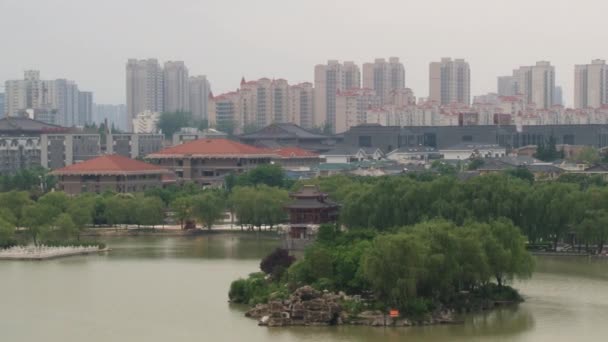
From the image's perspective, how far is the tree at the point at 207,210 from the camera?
33062mm

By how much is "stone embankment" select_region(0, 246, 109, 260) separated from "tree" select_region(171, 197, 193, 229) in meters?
5.57

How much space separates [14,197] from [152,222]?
3324 mm

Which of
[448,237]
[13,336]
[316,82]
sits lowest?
[13,336]

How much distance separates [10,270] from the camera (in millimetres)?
24484

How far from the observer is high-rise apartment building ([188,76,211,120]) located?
286 feet

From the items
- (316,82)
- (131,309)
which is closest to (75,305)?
(131,309)

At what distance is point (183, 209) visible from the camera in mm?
33312

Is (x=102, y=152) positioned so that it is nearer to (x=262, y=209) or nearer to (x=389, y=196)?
(x=262, y=209)

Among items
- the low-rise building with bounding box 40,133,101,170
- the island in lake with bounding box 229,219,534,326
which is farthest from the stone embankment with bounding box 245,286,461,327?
the low-rise building with bounding box 40,133,101,170

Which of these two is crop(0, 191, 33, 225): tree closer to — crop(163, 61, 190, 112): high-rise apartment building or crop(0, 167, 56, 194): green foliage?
crop(0, 167, 56, 194): green foliage

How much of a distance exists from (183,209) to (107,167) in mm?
8141

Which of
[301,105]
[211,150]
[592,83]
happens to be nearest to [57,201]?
[211,150]

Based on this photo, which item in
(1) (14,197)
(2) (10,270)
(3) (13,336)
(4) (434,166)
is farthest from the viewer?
(4) (434,166)

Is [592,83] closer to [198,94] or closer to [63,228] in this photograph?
[198,94]
